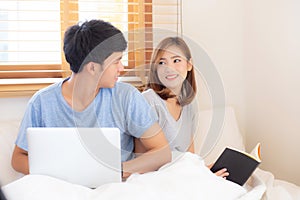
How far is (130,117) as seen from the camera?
1.70 meters

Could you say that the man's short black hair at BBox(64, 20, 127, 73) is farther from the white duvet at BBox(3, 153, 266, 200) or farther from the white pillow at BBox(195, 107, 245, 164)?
the white pillow at BBox(195, 107, 245, 164)

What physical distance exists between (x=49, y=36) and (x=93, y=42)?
0.55m

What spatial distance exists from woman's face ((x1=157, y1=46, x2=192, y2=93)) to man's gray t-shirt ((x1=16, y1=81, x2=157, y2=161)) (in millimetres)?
195

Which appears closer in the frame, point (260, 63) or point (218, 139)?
point (218, 139)

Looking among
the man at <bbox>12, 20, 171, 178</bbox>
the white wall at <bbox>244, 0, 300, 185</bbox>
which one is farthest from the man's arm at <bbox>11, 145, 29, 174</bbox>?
the white wall at <bbox>244, 0, 300, 185</bbox>

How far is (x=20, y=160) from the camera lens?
1657 mm

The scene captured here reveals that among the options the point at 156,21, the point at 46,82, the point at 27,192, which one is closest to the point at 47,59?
the point at 46,82

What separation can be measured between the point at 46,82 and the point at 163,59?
22.4 inches

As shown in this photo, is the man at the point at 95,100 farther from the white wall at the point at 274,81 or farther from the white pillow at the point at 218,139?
the white wall at the point at 274,81

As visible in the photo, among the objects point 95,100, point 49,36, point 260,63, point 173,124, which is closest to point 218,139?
point 173,124

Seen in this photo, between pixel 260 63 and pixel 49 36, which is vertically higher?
pixel 49 36

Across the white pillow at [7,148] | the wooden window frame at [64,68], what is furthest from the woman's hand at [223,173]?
the white pillow at [7,148]

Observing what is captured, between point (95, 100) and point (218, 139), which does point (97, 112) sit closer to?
point (95, 100)

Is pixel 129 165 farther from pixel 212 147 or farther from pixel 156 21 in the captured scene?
pixel 156 21
